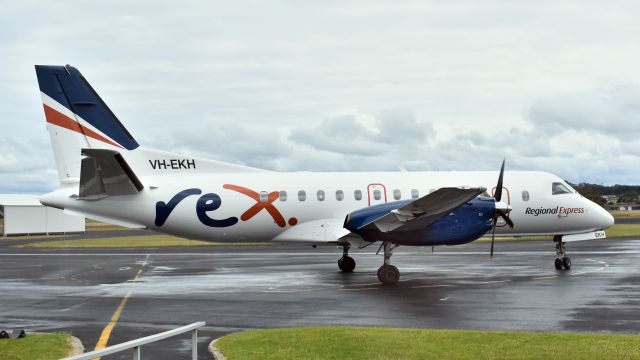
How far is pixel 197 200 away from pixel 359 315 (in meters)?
10.4

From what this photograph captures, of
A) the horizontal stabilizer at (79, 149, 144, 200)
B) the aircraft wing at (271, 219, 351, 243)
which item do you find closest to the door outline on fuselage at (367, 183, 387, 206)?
the aircraft wing at (271, 219, 351, 243)

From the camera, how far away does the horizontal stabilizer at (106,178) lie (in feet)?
71.1

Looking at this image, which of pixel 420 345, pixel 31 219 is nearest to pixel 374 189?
pixel 420 345

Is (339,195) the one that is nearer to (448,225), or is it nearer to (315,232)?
(315,232)

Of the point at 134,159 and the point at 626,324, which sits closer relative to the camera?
the point at 626,324

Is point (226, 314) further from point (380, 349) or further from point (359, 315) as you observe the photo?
point (380, 349)

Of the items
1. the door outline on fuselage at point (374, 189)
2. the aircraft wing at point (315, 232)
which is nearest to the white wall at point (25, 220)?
the aircraft wing at point (315, 232)

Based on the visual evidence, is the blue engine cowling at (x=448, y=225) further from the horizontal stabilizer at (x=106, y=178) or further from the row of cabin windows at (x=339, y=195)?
the horizontal stabilizer at (x=106, y=178)

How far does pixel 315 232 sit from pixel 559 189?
33.2 feet

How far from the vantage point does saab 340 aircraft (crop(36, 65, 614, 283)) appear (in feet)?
73.5

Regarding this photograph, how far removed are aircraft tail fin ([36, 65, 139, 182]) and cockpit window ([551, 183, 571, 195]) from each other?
17662 millimetres

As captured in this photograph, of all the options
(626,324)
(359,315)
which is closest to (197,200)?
(359,315)

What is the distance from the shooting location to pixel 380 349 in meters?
11.2

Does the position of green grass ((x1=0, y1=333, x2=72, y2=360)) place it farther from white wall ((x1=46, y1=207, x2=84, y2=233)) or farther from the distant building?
white wall ((x1=46, y1=207, x2=84, y2=233))
